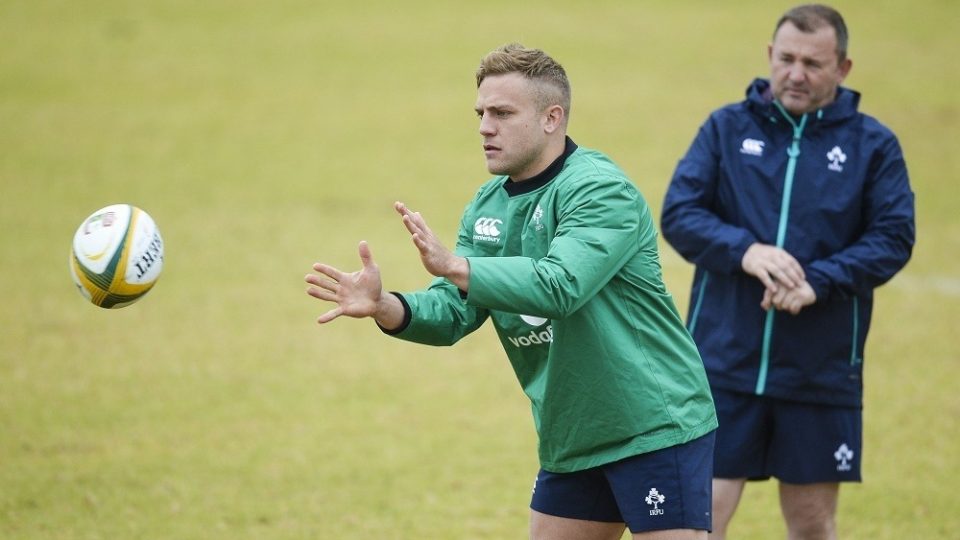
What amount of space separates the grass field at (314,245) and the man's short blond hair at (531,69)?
355 centimetres

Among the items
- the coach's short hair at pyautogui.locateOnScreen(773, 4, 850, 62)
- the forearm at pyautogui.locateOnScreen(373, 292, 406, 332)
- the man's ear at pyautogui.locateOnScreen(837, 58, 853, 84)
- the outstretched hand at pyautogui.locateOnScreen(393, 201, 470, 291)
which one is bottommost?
the forearm at pyautogui.locateOnScreen(373, 292, 406, 332)

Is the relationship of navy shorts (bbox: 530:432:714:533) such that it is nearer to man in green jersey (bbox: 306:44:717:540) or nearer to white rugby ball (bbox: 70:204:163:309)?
man in green jersey (bbox: 306:44:717:540)

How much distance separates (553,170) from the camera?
4945 mm

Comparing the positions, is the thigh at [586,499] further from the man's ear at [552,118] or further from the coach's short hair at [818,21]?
the coach's short hair at [818,21]

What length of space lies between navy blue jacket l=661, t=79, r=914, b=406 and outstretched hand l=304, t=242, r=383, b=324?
2.09 m

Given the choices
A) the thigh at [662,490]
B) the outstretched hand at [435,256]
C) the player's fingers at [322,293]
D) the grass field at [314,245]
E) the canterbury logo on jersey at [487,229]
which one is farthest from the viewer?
the grass field at [314,245]

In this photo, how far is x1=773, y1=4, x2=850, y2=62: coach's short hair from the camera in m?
6.25

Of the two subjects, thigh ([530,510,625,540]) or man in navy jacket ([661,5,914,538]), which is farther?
man in navy jacket ([661,5,914,538])

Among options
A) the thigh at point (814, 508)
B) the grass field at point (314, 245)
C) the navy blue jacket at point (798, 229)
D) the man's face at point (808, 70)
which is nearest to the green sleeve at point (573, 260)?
the navy blue jacket at point (798, 229)

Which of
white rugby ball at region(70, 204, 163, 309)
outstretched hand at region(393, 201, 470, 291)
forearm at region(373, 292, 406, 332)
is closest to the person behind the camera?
outstretched hand at region(393, 201, 470, 291)

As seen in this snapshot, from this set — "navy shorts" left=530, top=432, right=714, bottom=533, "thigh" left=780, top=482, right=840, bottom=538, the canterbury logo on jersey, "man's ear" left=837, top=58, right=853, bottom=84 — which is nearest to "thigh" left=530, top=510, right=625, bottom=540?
"navy shorts" left=530, top=432, right=714, bottom=533

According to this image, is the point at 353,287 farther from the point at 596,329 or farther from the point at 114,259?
the point at 114,259

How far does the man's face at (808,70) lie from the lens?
6.17 metres

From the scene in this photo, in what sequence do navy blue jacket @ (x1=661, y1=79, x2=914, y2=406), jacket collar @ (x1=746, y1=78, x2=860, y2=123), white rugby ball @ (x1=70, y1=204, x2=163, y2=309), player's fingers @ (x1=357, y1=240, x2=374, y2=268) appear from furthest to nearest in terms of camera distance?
jacket collar @ (x1=746, y1=78, x2=860, y2=123), navy blue jacket @ (x1=661, y1=79, x2=914, y2=406), white rugby ball @ (x1=70, y1=204, x2=163, y2=309), player's fingers @ (x1=357, y1=240, x2=374, y2=268)
